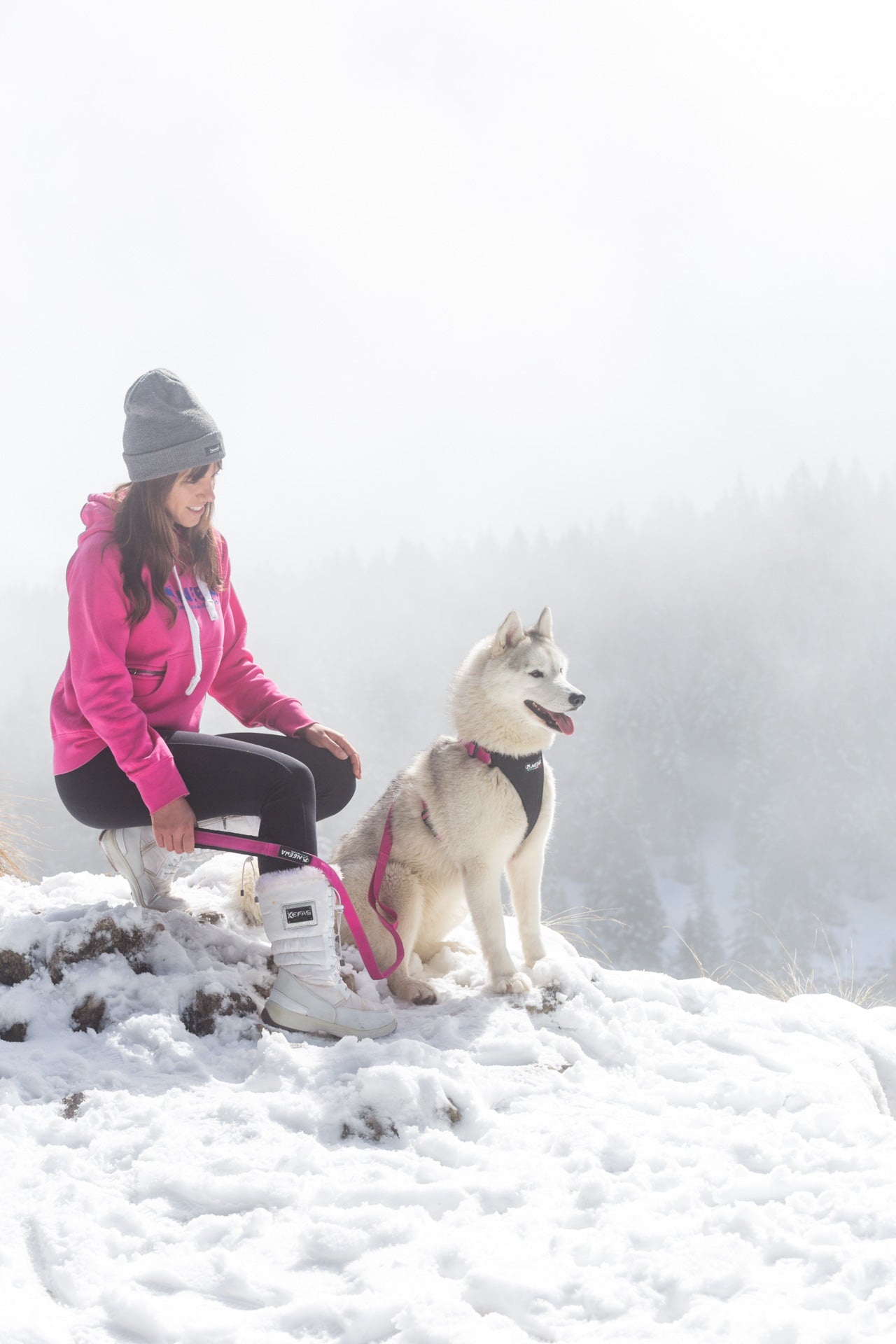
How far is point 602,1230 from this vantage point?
80.1 inches

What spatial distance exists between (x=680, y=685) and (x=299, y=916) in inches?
4760

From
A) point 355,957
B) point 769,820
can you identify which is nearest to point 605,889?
point 769,820

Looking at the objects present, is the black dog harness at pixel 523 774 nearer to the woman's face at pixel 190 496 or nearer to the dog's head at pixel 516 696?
the dog's head at pixel 516 696

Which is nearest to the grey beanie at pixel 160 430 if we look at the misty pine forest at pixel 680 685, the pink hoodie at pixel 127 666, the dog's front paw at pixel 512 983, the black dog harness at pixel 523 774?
the pink hoodie at pixel 127 666

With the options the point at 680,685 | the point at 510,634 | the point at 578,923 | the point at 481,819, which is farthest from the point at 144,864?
the point at 680,685

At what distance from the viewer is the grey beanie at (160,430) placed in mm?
3111

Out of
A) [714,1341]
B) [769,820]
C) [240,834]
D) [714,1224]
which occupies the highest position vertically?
[240,834]

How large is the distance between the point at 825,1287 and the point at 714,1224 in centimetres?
31

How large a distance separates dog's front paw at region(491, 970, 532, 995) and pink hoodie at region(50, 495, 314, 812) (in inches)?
60.7

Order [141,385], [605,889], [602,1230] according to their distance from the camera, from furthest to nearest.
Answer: [605,889], [141,385], [602,1230]

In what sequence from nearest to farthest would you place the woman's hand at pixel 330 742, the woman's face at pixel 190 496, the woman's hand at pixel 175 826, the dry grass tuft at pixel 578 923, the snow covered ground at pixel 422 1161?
1. the snow covered ground at pixel 422 1161
2. the woman's hand at pixel 175 826
3. the woman's face at pixel 190 496
4. the woman's hand at pixel 330 742
5. the dry grass tuft at pixel 578 923

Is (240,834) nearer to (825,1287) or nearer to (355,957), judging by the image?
(355,957)

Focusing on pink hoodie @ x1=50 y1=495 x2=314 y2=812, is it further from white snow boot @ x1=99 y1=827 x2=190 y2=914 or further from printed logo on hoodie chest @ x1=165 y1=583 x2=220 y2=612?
white snow boot @ x1=99 y1=827 x2=190 y2=914

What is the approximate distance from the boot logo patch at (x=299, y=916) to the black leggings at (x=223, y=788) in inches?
6.7
